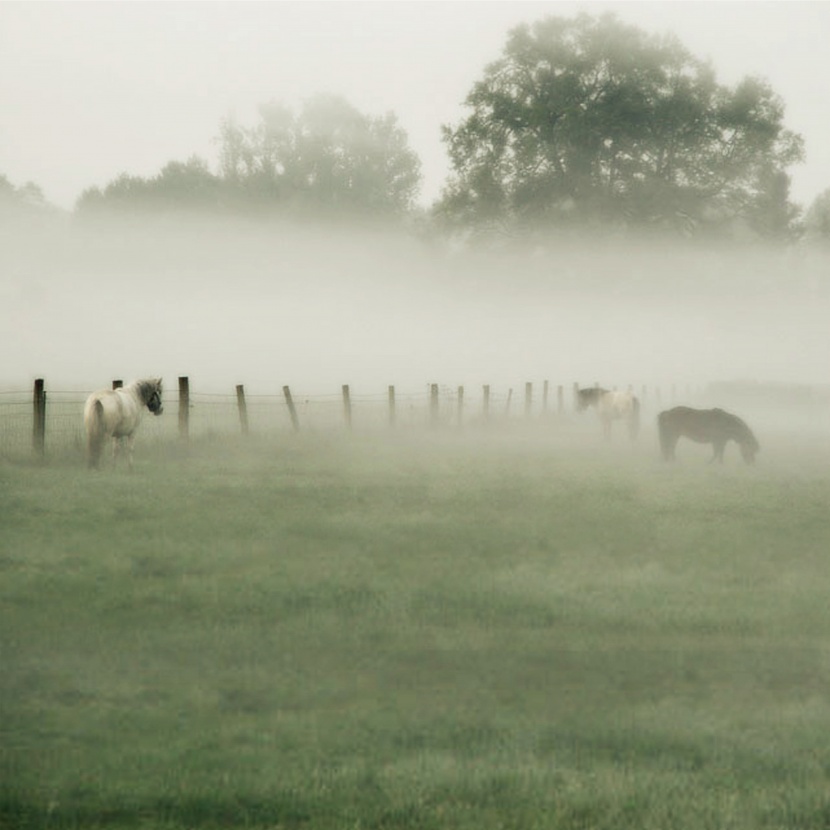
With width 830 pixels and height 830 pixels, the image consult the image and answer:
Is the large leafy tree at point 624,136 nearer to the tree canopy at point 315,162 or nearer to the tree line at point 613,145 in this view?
the tree line at point 613,145

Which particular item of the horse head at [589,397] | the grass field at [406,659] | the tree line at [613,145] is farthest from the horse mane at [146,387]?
the tree line at [613,145]

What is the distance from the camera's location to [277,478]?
1966 centimetres

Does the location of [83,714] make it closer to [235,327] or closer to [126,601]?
[126,601]

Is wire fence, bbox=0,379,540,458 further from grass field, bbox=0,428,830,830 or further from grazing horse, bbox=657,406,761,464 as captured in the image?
grazing horse, bbox=657,406,761,464

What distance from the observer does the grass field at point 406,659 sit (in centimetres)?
678

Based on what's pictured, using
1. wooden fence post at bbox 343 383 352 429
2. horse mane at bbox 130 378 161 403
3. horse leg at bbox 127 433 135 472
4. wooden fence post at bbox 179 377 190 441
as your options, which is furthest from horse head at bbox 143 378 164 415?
wooden fence post at bbox 343 383 352 429

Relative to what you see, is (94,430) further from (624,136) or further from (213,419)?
(624,136)

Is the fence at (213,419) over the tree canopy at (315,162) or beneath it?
beneath

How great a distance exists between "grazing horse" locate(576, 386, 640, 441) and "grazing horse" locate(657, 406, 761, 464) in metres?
5.71

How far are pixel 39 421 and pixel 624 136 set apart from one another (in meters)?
40.9

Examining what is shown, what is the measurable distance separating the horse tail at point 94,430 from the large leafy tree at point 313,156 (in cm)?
6688

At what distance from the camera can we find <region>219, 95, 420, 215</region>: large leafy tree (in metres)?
85.4

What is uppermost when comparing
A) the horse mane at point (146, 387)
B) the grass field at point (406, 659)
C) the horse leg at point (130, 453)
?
the horse mane at point (146, 387)

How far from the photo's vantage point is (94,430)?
20.3 m
